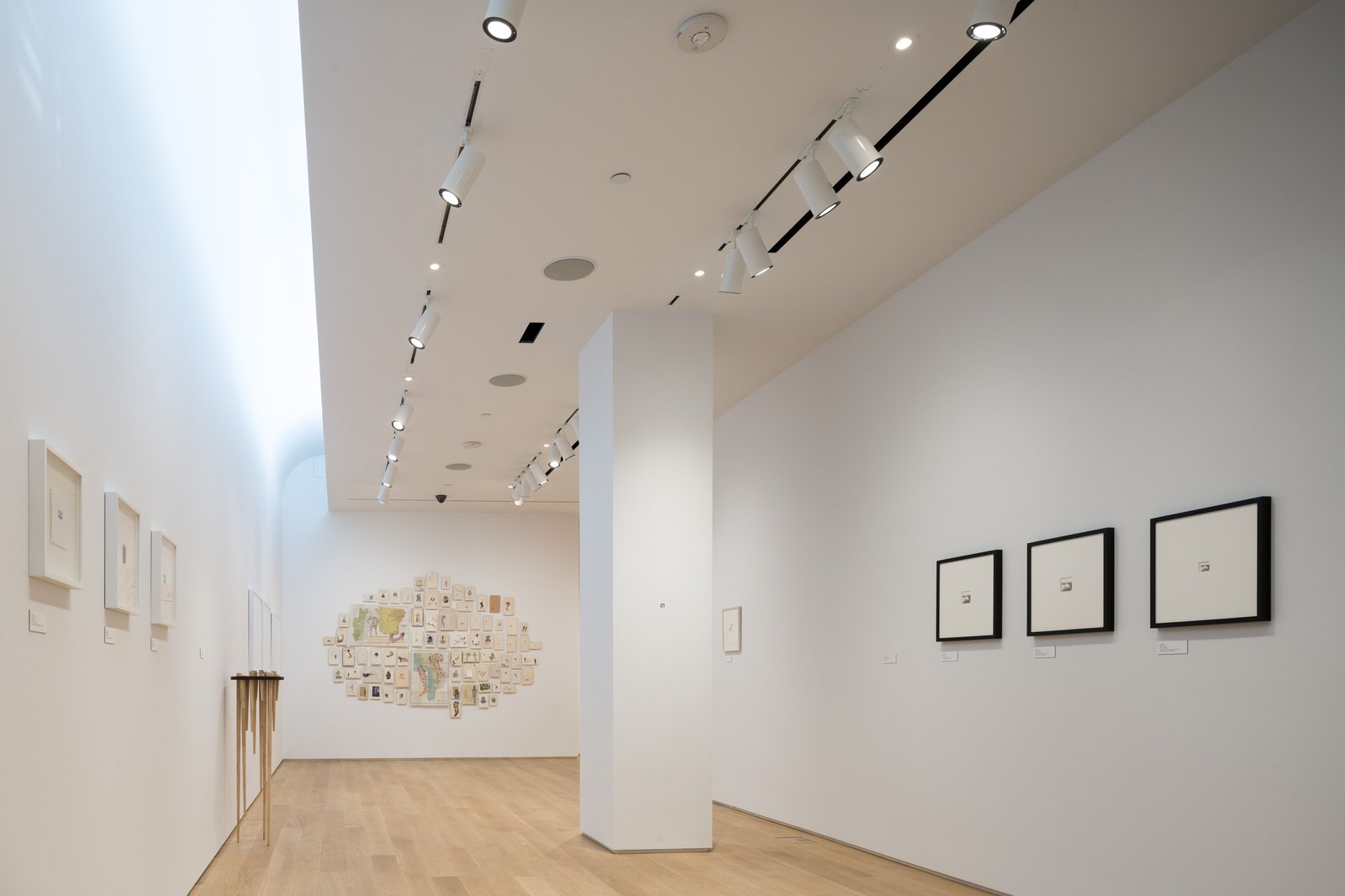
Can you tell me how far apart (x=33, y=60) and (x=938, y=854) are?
6109 mm

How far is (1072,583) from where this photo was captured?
5.68m

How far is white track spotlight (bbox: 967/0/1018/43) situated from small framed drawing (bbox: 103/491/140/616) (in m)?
3.77

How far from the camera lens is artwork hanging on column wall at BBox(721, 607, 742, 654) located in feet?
35.2

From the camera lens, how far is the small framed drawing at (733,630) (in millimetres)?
10734

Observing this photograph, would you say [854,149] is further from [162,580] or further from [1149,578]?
[162,580]

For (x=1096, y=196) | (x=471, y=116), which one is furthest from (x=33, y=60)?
(x=1096, y=196)

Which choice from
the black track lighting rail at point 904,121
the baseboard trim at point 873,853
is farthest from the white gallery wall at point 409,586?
the black track lighting rail at point 904,121

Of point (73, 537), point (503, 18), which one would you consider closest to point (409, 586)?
point (73, 537)

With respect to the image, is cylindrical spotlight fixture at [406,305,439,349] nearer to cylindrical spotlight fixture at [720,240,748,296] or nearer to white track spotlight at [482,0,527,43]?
cylindrical spotlight fixture at [720,240,748,296]

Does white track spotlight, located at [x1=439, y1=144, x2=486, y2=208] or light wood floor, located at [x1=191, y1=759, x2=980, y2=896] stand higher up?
white track spotlight, located at [x1=439, y1=144, x2=486, y2=208]

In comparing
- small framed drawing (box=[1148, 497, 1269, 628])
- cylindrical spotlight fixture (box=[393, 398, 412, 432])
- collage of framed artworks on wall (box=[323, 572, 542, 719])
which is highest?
cylindrical spotlight fixture (box=[393, 398, 412, 432])

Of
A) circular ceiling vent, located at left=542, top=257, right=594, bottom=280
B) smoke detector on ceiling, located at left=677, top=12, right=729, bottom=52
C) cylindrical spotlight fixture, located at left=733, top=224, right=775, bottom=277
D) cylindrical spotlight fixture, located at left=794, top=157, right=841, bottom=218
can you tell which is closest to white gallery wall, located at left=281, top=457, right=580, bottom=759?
circular ceiling vent, located at left=542, top=257, right=594, bottom=280

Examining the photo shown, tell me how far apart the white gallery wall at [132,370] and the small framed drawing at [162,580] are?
10cm

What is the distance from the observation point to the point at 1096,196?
5703mm
